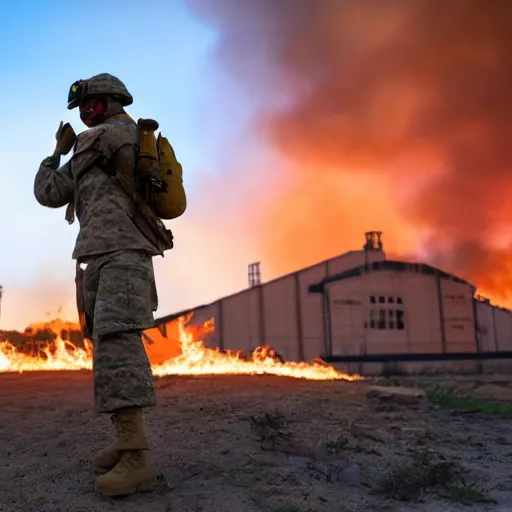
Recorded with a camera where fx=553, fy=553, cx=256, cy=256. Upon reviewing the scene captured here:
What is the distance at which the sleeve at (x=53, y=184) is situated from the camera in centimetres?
323

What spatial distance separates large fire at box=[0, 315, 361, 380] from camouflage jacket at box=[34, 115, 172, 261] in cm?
434

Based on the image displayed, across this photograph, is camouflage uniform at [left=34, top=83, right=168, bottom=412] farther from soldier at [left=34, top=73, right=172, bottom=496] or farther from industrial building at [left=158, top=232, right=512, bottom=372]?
industrial building at [left=158, top=232, right=512, bottom=372]

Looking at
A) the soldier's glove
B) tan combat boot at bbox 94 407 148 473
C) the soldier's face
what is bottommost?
tan combat boot at bbox 94 407 148 473

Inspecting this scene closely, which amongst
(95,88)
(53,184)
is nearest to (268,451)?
(53,184)

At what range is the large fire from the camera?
902 centimetres

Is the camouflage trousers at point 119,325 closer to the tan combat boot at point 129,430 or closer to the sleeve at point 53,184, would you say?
the tan combat boot at point 129,430

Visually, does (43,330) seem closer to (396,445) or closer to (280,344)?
(280,344)

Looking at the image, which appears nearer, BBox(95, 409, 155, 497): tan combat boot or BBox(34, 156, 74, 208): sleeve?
BBox(95, 409, 155, 497): tan combat boot

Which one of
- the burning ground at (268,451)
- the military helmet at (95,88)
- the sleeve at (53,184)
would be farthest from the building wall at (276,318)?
the military helmet at (95,88)

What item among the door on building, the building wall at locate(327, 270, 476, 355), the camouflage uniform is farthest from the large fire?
the camouflage uniform

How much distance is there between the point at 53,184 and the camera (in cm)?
322

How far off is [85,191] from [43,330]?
611 inches

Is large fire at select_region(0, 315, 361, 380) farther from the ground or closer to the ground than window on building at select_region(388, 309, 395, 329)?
closer to the ground

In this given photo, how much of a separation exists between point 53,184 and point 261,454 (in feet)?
6.97
